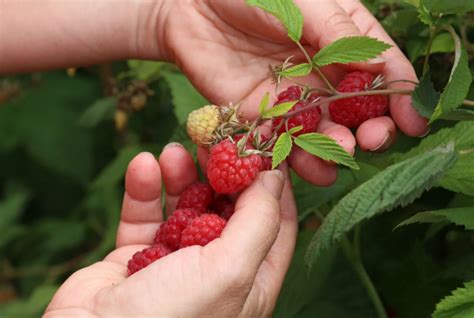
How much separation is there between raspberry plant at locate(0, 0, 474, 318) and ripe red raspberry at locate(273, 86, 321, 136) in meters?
0.01

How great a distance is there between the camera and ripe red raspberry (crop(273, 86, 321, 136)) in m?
1.27

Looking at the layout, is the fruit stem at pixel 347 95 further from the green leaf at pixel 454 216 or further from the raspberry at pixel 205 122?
the green leaf at pixel 454 216

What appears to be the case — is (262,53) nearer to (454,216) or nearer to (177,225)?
(177,225)

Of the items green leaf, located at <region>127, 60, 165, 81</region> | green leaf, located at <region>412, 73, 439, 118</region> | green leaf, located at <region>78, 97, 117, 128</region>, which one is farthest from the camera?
green leaf, located at <region>78, 97, 117, 128</region>

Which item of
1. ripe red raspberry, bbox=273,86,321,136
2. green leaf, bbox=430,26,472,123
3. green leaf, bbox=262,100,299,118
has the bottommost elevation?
ripe red raspberry, bbox=273,86,321,136

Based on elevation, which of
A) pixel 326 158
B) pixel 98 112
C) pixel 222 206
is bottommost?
pixel 98 112

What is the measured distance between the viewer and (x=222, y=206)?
1355mm

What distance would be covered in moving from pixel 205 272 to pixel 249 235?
9 centimetres

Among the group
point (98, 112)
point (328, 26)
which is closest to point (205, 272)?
point (328, 26)

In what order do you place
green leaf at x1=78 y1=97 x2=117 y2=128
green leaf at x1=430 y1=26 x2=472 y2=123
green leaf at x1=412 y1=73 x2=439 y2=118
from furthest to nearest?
green leaf at x1=78 y1=97 x2=117 y2=128 → green leaf at x1=412 y1=73 x2=439 y2=118 → green leaf at x1=430 y1=26 x2=472 y2=123

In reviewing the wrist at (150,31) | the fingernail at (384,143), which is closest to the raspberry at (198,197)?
the fingernail at (384,143)

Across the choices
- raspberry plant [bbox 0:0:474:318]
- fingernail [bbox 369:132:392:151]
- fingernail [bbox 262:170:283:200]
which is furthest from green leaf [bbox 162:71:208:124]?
fingernail [bbox 369:132:392:151]

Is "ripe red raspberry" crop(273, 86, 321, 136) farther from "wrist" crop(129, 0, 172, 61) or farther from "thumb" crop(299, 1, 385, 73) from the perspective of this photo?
"wrist" crop(129, 0, 172, 61)

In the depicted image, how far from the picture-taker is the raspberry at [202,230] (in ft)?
3.89
